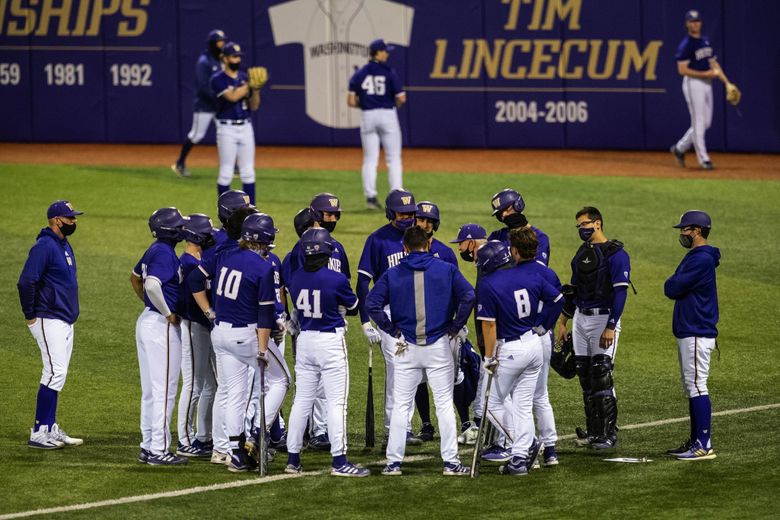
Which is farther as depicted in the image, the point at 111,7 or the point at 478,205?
the point at 111,7

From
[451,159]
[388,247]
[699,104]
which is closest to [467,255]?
[388,247]

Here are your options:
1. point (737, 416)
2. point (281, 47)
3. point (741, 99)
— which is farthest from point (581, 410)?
point (281, 47)

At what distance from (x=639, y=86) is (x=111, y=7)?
9.36 m

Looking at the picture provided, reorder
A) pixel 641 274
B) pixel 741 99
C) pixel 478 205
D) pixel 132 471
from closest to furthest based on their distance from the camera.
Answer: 1. pixel 132 471
2. pixel 641 274
3. pixel 478 205
4. pixel 741 99

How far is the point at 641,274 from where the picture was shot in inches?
591

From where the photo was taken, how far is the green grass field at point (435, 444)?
806cm

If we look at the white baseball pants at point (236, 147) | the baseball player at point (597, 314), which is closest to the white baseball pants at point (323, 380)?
the baseball player at point (597, 314)

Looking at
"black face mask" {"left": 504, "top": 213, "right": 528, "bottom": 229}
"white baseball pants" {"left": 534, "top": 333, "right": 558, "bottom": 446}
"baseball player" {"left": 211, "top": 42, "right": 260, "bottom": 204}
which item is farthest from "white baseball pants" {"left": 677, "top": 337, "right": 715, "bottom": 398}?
"baseball player" {"left": 211, "top": 42, "right": 260, "bottom": 204}

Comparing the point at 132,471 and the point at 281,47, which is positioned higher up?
the point at 281,47

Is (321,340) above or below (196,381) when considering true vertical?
above

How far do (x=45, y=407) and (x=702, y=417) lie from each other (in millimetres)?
4379

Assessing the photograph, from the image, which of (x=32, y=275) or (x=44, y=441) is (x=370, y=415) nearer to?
(x=44, y=441)

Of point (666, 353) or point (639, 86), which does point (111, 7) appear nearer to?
point (639, 86)

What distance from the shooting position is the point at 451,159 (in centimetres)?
2297
